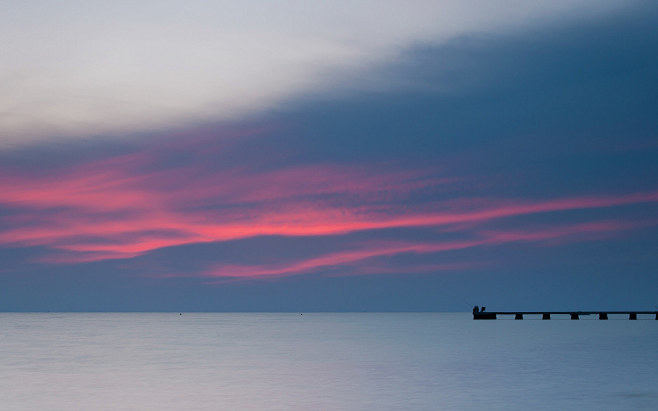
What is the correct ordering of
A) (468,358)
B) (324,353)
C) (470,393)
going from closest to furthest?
1. (470,393)
2. (468,358)
3. (324,353)

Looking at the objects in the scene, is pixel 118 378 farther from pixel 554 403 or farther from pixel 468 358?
pixel 468 358

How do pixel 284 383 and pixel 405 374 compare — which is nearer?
pixel 284 383

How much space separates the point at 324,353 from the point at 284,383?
25.3m

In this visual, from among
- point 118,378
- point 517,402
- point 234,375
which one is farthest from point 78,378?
point 517,402

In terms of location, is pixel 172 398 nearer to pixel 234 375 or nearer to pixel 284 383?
pixel 284 383

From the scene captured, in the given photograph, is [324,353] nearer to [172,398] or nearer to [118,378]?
[118,378]

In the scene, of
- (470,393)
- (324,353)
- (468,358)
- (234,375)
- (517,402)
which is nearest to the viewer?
(517,402)

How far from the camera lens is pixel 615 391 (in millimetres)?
39625

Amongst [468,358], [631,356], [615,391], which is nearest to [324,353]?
[468,358]

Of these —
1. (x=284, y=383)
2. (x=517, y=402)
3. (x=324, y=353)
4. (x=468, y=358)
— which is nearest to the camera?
(x=517, y=402)

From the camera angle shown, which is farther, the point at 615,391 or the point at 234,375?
the point at 234,375

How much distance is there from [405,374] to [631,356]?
2691 centimetres

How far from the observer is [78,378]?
142ft

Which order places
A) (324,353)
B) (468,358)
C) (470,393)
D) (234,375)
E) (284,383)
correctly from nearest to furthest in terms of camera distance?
(470,393)
(284,383)
(234,375)
(468,358)
(324,353)
